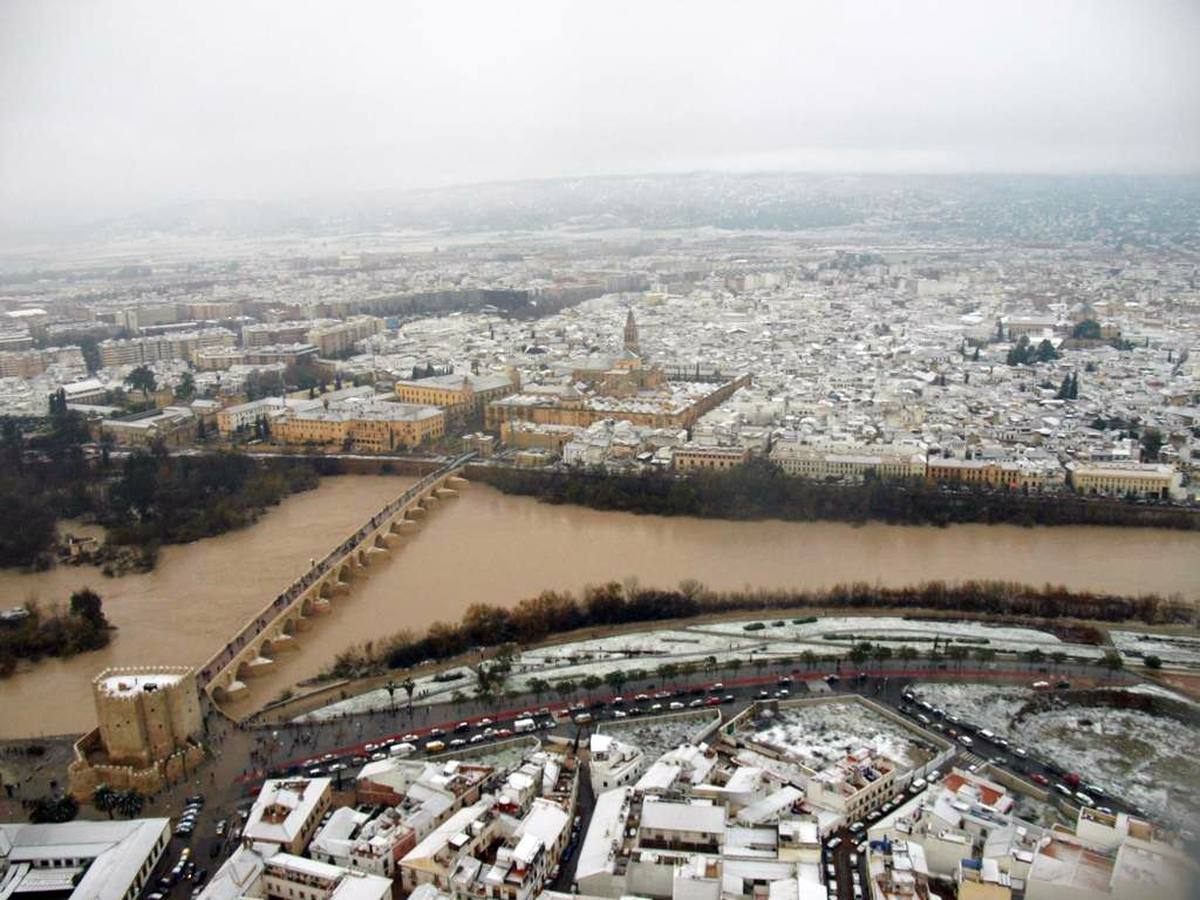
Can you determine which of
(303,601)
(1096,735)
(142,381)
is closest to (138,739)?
(303,601)

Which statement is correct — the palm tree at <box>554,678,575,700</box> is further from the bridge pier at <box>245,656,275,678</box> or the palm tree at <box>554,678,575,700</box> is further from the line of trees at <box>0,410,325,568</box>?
the line of trees at <box>0,410,325,568</box>

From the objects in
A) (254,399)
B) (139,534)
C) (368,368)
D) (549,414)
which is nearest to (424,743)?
(139,534)

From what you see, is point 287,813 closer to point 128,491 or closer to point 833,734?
point 833,734

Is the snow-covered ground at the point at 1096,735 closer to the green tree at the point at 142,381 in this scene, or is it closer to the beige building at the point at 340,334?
the green tree at the point at 142,381

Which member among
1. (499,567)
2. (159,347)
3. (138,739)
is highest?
(138,739)

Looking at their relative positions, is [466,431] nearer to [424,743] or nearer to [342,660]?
[342,660]

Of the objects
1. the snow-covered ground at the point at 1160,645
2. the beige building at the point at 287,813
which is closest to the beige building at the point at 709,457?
the snow-covered ground at the point at 1160,645
